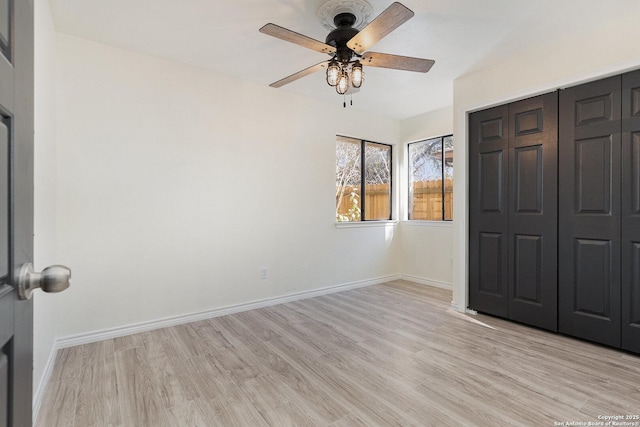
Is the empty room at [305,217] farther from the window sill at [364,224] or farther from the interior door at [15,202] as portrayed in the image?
the interior door at [15,202]

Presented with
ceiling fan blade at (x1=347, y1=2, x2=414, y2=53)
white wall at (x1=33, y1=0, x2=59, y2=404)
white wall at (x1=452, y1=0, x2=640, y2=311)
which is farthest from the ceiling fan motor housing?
white wall at (x1=33, y1=0, x2=59, y2=404)

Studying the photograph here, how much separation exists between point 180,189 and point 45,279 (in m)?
2.58

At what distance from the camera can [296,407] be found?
1.78 m

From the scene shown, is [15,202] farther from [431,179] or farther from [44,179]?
[431,179]

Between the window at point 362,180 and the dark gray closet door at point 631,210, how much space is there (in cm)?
277

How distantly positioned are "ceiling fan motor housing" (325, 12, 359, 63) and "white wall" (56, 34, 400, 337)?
5.00ft

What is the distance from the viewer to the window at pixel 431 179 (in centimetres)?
441

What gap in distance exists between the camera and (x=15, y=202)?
2.04 ft

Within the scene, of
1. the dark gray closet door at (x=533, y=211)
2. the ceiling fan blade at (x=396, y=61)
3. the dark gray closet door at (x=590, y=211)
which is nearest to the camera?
the ceiling fan blade at (x=396, y=61)

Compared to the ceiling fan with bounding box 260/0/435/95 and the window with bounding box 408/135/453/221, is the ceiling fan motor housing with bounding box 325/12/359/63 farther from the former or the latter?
the window with bounding box 408/135/453/221

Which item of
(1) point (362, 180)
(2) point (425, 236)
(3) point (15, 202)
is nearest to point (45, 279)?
(3) point (15, 202)

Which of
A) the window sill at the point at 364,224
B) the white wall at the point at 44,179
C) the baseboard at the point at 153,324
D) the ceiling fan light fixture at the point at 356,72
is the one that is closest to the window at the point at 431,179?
the window sill at the point at 364,224

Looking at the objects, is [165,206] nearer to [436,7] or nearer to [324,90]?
[324,90]

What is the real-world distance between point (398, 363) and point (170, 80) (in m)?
3.11
